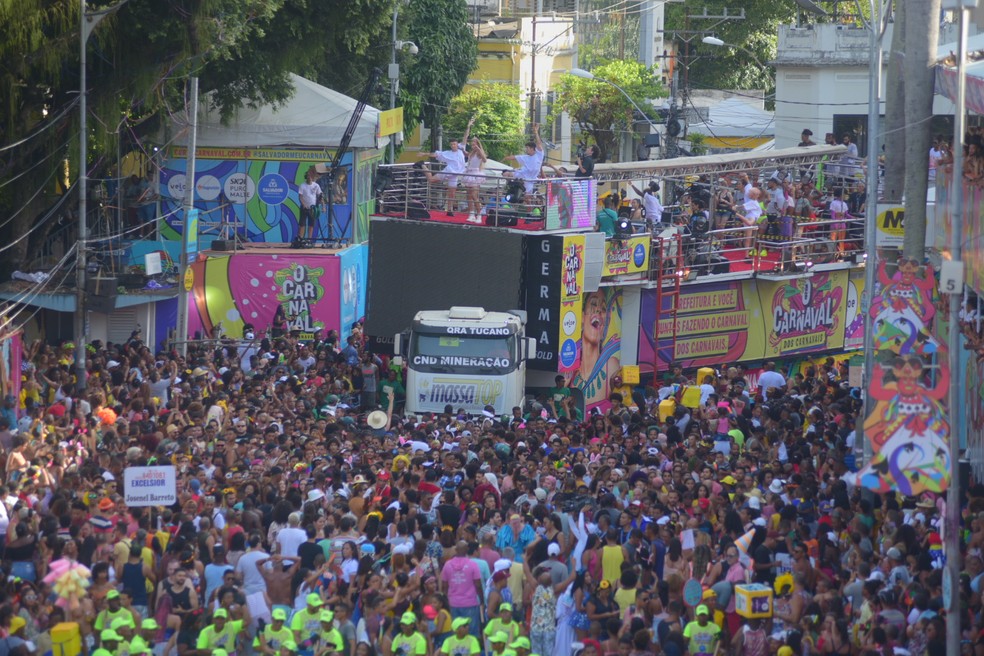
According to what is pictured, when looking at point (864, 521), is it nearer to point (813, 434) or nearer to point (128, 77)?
point (813, 434)

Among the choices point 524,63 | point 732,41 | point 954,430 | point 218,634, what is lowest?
point 218,634

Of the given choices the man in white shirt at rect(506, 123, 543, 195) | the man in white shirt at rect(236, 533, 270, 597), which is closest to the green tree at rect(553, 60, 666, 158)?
the man in white shirt at rect(506, 123, 543, 195)

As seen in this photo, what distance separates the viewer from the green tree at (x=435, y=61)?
50625 millimetres

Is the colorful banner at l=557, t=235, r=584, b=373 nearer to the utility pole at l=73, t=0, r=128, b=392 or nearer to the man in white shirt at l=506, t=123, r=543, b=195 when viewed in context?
the man in white shirt at l=506, t=123, r=543, b=195

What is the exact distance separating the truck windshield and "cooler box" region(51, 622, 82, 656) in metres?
12.7

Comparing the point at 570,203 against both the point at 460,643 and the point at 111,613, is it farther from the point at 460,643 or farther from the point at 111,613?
the point at 111,613

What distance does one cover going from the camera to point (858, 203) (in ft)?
117

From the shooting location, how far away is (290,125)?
3591 cm

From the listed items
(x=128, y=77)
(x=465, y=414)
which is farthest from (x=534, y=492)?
(x=128, y=77)

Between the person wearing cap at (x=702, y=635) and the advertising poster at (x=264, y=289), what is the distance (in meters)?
20.6

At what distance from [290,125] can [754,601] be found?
80.1 ft

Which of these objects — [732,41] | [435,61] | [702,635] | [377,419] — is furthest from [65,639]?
[732,41]

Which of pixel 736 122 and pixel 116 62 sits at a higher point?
pixel 736 122

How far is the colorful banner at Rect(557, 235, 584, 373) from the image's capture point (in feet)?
93.8
